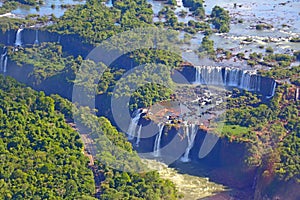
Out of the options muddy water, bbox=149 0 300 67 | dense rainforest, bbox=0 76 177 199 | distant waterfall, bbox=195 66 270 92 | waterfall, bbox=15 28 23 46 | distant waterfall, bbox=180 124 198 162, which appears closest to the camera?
dense rainforest, bbox=0 76 177 199

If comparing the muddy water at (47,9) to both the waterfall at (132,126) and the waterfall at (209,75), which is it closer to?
the waterfall at (209,75)

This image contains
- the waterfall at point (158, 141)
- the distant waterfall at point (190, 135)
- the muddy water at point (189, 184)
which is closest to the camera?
the muddy water at point (189, 184)

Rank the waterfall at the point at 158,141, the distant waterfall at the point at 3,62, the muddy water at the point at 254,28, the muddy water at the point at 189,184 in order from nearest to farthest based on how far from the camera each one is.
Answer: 1. the muddy water at the point at 189,184
2. the waterfall at the point at 158,141
3. the distant waterfall at the point at 3,62
4. the muddy water at the point at 254,28

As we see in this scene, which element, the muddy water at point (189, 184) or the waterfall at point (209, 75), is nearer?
the muddy water at point (189, 184)

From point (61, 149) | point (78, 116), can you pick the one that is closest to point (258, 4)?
point (78, 116)

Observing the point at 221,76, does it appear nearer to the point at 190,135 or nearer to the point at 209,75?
the point at 209,75

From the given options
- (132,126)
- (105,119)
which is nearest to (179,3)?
(132,126)

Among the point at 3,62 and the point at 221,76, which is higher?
the point at 221,76

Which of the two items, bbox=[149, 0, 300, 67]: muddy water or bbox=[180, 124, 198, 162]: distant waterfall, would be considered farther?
bbox=[149, 0, 300, 67]: muddy water

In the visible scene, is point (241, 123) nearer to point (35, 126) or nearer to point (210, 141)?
point (210, 141)

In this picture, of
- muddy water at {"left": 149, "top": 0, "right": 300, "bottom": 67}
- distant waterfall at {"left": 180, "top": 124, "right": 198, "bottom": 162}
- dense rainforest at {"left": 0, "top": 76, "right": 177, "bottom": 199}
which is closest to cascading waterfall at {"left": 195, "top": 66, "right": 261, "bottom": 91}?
muddy water at {"left": 149, "top": 0, "right": 300, "bottom": 67}

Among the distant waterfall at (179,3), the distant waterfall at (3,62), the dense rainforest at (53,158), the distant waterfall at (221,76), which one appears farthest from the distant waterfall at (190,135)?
the distant waterfall at (179,3)

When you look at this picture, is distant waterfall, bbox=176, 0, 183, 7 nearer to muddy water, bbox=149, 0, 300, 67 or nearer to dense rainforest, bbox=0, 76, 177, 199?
muddy water, bbox=149, 0, 300, 67
